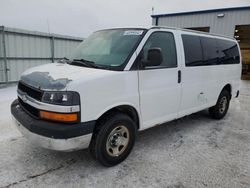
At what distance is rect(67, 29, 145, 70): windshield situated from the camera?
122 inches

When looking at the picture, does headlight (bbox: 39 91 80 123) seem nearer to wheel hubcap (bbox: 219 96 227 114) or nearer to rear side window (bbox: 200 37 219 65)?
rear side window (bbox: 200 37 219 65)

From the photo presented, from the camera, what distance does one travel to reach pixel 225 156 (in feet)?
11.6

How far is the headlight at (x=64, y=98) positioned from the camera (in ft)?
8.06

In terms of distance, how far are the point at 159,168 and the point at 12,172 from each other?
80.4 inches

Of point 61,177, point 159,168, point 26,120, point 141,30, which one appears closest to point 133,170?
point 159,168

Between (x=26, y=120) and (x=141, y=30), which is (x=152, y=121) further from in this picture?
(x=26, y=120)

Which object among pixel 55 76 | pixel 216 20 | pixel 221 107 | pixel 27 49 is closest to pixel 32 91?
pixel 55 76

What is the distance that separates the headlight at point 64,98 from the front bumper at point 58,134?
0.27m

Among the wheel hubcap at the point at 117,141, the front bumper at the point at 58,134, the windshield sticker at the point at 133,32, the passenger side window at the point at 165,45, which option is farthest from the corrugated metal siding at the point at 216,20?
the front bumper at the point at 58,134

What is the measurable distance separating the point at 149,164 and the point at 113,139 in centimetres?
68

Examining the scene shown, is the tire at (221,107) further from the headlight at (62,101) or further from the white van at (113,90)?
the headlight at (62,101)

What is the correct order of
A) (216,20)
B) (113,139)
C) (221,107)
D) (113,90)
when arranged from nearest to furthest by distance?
(113,90) < (113,139) < (221,107) < (216,20)

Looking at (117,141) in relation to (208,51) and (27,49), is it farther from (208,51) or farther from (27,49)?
(27,49)

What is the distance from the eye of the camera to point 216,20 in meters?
13.9
